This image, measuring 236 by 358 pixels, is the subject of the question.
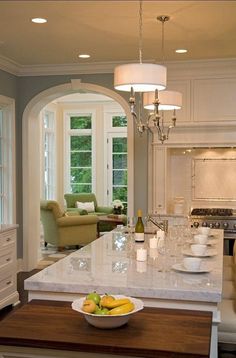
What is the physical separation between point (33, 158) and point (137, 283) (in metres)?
4.84

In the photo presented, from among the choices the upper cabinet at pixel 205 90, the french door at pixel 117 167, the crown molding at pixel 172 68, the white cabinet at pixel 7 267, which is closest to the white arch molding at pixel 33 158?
the crown molding at pixel 172 68

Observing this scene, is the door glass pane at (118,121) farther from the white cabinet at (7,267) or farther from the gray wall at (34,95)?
the white cabinet at (7,267)

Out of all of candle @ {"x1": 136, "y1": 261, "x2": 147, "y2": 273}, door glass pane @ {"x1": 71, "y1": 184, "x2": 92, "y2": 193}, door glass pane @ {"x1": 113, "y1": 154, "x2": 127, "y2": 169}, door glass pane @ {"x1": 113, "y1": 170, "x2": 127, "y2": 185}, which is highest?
door glass pane @ {"x1": 113, "y1": 154, "x2": 127, "y2": 169}

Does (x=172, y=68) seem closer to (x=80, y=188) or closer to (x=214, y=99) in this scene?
(x=214, y=99)

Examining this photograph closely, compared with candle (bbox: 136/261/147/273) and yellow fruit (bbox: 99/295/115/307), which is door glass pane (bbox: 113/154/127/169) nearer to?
candle (bbox: 136/261/147/273)

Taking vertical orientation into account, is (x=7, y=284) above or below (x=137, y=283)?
below

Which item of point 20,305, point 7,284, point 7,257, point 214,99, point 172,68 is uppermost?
point 172,68

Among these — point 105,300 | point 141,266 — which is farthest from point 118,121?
point 105,300

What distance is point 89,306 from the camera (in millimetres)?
2059

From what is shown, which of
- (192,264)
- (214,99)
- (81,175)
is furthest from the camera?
(81,175)

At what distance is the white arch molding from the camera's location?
6.70m

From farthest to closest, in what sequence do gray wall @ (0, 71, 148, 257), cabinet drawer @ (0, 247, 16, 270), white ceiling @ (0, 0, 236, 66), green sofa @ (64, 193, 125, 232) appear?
1. green sofa @ (64, 193, 125, 232)
2. gray wall @ (0, 71, 148, 257)
3. cabinet drawer @ (0, 247, 16, 270)
4. white ceiling @ (0, 0, 236, 66)

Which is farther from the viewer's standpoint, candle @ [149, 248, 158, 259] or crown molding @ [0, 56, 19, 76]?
crown molding @ [0, 56, 19, 76]

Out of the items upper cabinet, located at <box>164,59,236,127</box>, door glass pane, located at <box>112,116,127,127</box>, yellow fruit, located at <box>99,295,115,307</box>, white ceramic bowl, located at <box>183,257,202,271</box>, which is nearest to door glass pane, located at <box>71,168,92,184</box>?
door glass pane, located at <box>112,116,127,127</box>
